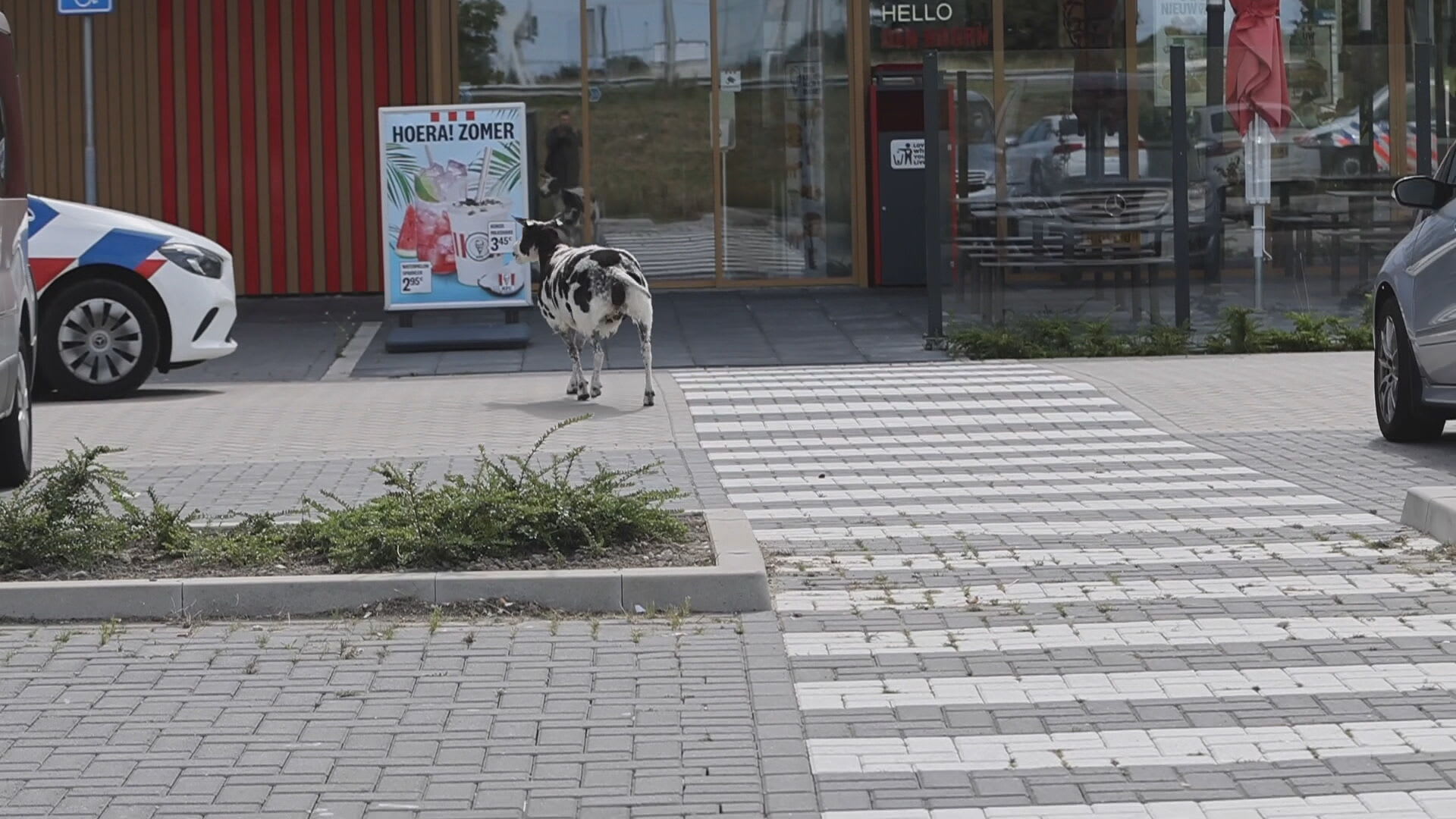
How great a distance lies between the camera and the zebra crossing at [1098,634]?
523 centimetres

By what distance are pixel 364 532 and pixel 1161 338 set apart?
10.9 meters

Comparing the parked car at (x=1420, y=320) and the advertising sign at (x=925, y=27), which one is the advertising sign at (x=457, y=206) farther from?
the parked car at (x=1420, y=320)

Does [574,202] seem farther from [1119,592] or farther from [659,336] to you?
[1119,592]

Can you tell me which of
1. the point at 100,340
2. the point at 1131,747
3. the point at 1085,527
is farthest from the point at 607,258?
the point at 1131,747

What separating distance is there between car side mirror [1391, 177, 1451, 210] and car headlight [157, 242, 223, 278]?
8.41 m

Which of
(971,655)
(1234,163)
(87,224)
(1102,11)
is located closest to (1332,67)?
(1234,163)

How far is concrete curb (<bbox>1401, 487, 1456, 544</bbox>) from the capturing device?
849 centimetres

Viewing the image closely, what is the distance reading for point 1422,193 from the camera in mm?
11297

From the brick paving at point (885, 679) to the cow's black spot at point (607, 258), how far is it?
125 inches

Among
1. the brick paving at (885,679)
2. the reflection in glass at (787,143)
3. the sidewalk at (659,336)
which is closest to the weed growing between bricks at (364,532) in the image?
the brick paving at (885,679)

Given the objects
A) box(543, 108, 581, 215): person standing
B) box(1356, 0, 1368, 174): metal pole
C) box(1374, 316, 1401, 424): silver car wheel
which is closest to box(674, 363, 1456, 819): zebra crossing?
box(1374, 316, 1401, 424): silver car wheel

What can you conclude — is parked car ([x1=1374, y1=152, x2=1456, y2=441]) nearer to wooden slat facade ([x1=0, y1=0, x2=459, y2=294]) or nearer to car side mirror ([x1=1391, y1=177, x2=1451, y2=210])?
car side mirror ([x1=1391, y1=177, x2=1451, y2=210])

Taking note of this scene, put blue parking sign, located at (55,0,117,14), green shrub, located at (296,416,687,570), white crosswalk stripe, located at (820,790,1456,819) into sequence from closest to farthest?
white crosswalk stripe, located at (820,790,1456,819)
green shrub, located at (296,416,687,570)
blue parking sign, located at (55,0,117,14)

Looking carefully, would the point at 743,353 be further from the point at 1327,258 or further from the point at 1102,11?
the point at 1102,11
